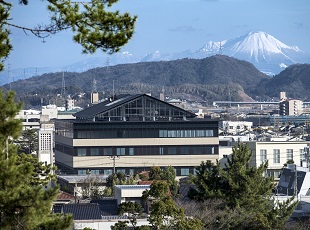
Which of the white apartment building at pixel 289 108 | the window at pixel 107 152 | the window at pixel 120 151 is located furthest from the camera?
the white apartment building at pixel 289 108

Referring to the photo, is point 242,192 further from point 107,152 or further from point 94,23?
point 107,152

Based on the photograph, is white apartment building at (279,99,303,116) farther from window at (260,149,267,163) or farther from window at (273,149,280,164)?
window at (260,149,267,163)

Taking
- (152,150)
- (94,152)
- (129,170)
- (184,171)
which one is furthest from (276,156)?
(94,152)

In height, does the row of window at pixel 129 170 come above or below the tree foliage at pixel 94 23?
below

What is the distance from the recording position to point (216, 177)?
29.1 m

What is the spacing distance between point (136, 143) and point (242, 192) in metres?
28.9

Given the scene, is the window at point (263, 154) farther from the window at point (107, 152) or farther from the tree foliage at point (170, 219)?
the tree foliage at point (170, 219)

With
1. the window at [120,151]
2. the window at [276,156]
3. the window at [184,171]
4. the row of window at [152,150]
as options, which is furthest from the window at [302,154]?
the window at [120,151]

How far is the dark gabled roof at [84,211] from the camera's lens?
2845 cm

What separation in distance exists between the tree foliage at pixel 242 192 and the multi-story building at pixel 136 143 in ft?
87.5

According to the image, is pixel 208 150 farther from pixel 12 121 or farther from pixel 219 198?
pixel 12 121

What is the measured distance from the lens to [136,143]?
57219 mm

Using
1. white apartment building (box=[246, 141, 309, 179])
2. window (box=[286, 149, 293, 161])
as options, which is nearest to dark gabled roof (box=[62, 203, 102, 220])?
white apartment building (box=[246, 141, 309, 179])

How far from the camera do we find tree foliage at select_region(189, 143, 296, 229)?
2728 cm
